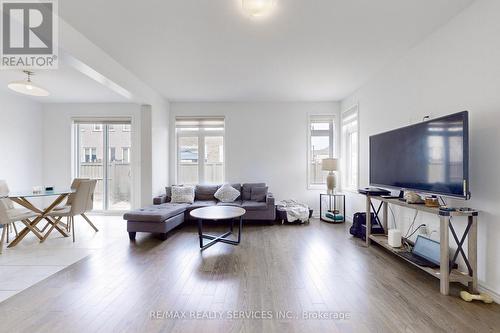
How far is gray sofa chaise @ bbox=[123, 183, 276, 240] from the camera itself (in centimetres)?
354

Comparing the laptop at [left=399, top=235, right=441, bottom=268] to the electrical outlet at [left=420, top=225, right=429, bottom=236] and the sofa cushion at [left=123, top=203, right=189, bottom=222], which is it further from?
the sofa cushion at [left=123, top=203, right=189, bottom=222]

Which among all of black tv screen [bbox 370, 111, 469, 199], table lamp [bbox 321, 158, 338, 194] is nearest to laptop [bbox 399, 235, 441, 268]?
black tv screen [bbox 370, 111, 469, 199]

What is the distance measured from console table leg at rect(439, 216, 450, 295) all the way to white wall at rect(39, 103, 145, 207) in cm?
547

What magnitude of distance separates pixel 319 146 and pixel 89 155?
5.65m

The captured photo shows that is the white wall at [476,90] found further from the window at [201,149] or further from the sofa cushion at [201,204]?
the window at [201,149]

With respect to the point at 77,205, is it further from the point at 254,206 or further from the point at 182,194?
the point at 254,206

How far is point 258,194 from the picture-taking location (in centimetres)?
487

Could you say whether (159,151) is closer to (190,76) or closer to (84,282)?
(190,76)

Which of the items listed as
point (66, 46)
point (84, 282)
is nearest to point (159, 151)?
point (66, 46)

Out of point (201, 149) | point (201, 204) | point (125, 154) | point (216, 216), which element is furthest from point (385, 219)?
point (125, 154)

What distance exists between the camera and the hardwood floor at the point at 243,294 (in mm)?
1688

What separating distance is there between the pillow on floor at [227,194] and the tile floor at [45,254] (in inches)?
74.0

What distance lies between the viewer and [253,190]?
16.1 feet

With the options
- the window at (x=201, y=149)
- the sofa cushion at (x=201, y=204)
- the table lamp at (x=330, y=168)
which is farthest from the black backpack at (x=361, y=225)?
the window at (x=201, y=149)
